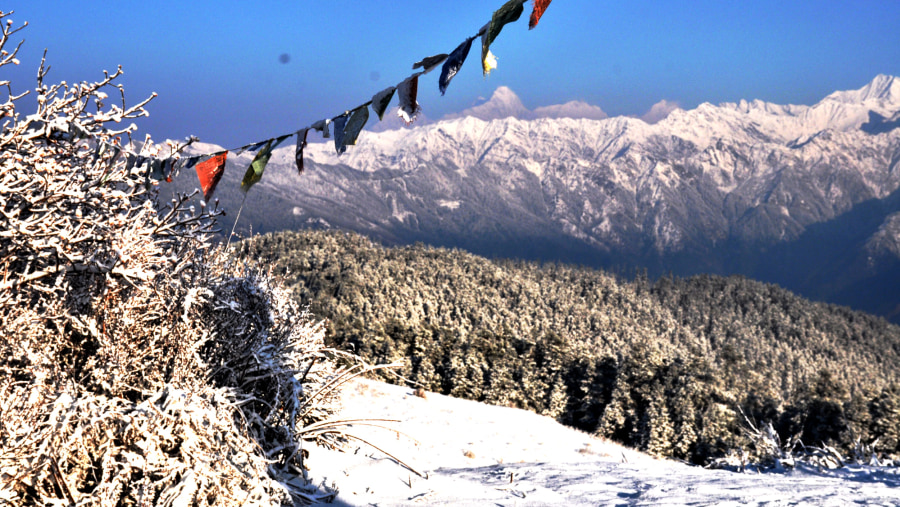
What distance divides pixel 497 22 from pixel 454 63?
393mm

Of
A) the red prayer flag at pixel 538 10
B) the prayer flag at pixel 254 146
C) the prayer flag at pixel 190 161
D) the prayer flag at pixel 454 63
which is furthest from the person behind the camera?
the prayer flag at pixel 190 161

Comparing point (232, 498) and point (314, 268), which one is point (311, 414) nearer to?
point (232, 498)

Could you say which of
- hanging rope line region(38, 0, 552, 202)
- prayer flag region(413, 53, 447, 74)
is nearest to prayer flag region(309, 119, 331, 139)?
hanging rope line region(38, 0, 552, 202)

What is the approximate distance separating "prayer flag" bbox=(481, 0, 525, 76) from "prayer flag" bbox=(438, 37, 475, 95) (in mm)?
220

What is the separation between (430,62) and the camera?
13.6 feet

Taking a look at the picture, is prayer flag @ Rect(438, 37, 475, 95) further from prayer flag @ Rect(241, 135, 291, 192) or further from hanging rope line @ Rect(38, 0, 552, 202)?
prayer flag @ Rect(241, 135, 291, 192)

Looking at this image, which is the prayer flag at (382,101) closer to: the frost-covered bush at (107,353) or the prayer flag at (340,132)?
the prayer flag at (340,132)

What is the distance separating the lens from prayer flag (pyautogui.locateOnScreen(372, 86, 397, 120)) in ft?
14.4

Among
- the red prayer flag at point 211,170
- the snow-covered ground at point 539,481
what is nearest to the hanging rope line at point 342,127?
the red prayer flag at point 211,170

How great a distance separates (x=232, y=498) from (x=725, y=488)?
18.1 feet

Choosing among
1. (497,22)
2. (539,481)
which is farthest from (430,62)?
(539,481)

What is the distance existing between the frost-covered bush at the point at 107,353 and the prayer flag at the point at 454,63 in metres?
3.22

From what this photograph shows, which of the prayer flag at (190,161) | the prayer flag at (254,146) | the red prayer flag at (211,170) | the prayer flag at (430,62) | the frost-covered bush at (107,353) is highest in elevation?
the prayer flag at (430,62)

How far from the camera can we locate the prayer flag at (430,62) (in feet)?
13.5
